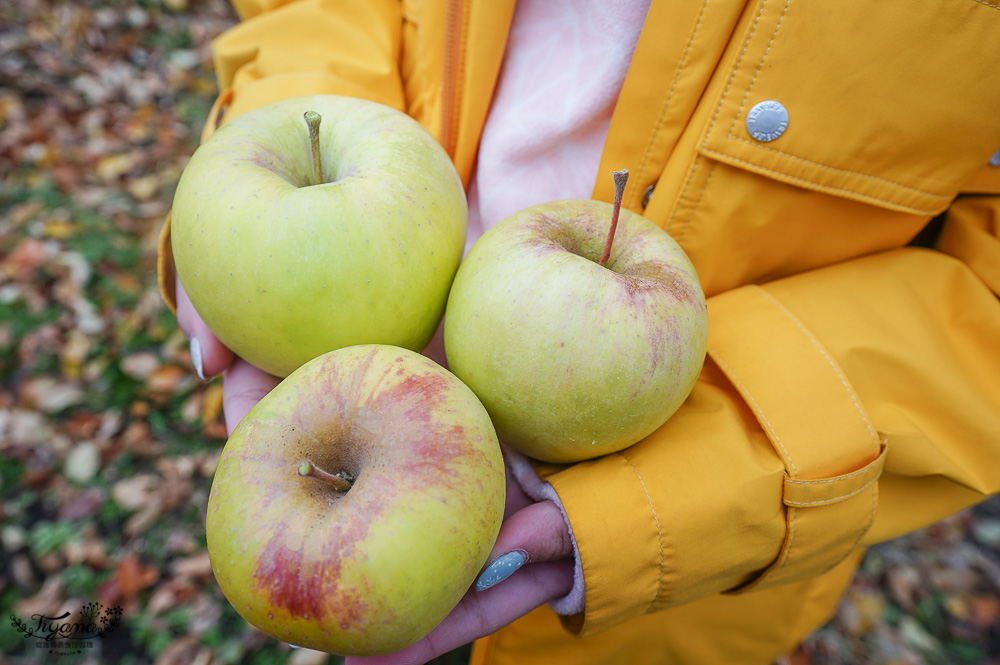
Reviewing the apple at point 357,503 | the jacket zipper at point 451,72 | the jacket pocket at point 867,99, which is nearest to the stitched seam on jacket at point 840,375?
the jacket pocket at point 867,99

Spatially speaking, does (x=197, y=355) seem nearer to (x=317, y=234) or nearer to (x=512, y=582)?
(x=317, y=234)

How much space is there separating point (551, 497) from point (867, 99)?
98 centimetres

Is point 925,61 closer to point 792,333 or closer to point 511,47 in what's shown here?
point 792,333

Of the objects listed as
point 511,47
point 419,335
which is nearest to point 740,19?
point 511,47

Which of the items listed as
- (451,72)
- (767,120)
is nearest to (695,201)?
(767,120)

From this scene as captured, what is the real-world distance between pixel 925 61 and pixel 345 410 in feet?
3.98

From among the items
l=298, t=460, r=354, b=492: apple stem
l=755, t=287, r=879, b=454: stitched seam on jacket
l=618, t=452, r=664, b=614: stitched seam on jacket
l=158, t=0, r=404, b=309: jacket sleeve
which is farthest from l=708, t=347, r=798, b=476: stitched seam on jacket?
l=158, t=0, r=404, b=309: jacket sleeve

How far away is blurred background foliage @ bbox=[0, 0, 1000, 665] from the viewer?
7.98ft

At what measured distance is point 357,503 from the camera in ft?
3.09

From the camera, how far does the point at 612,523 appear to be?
1172mm

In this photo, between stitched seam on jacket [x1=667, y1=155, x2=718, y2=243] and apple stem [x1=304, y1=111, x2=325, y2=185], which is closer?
apple stem [x1=304, y1=111, x2=325, y2=185]

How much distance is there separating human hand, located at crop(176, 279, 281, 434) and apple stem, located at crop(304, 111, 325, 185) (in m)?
0.50

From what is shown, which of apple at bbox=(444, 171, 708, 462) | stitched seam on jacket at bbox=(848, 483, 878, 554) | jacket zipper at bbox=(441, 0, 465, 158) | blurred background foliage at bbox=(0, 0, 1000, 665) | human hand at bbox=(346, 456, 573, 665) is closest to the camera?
apple at bbox=(444, 171, 708, 462)

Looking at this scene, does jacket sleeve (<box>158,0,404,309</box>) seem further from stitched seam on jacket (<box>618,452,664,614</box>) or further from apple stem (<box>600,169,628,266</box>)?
stitched seam on jacket (<box>618,452,664,614</box>)
